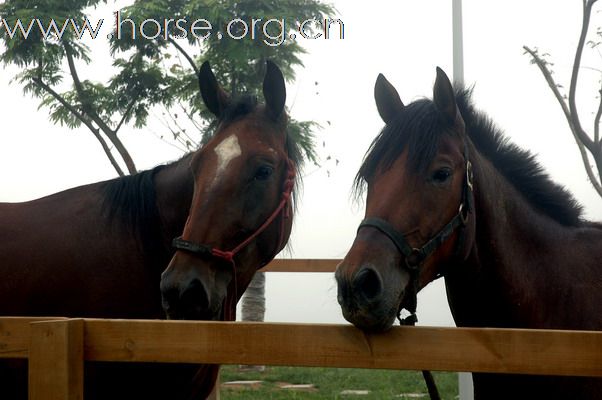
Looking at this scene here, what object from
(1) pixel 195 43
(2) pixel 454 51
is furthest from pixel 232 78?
(2) pixel 454 51

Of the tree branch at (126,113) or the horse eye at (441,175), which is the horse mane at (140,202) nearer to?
the horse eye at (441,175)

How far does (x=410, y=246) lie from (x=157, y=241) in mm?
1525

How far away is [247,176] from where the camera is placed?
356cm

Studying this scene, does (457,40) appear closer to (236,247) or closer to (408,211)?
(236,247)

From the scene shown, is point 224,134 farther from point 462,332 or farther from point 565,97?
point 565,97

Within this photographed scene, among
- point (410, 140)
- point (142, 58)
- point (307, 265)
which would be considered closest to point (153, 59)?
point (142, 58)

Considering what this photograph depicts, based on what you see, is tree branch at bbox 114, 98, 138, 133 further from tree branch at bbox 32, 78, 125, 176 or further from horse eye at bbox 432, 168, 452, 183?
horse eye at bbox 432, 168, 452, 183

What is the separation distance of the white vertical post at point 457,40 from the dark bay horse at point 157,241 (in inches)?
139

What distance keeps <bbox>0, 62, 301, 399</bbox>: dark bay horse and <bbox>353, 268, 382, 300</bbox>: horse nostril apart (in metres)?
0.97

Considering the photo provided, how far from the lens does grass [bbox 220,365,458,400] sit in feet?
25.7

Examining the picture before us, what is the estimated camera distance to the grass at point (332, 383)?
25.7 ft

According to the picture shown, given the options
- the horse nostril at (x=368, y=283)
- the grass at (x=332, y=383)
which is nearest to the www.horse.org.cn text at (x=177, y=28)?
the grass at (x=332, y=383)

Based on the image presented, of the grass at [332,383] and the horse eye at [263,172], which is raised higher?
the horse eye at [263,172]

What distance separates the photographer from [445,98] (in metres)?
3.03
